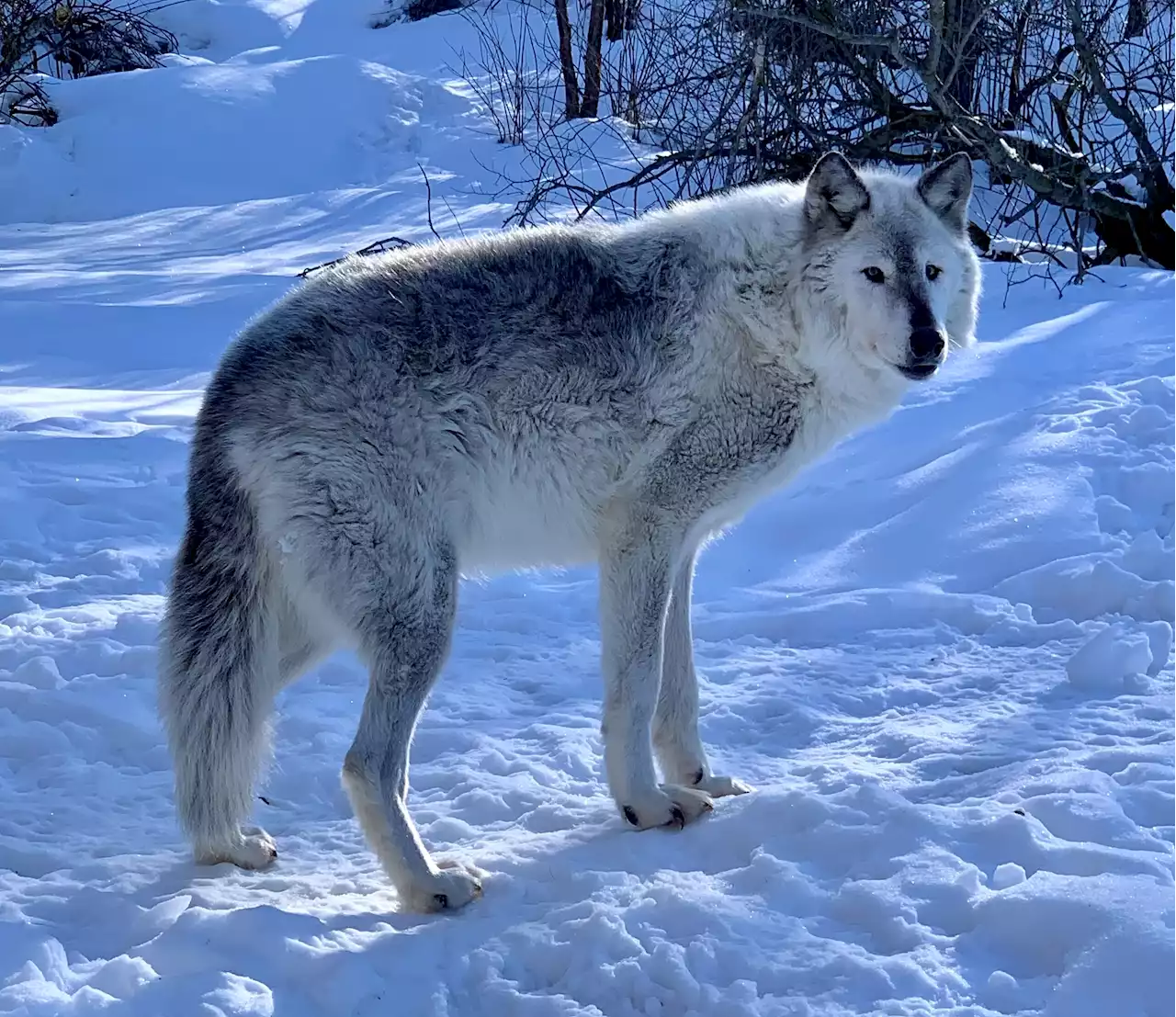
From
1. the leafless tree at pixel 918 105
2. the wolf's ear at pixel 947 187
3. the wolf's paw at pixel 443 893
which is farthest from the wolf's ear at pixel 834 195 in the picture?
the leafless tree at pixel 918 105

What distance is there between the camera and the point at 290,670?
142 inches

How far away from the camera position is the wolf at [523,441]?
3.20 m

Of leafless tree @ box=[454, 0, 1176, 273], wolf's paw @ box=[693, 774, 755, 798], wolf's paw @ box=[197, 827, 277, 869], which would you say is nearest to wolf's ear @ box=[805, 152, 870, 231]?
wolf's paw @ box=[693, 774, 755, 798]

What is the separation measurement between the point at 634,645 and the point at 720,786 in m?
0.52

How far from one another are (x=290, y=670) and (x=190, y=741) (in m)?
0.45

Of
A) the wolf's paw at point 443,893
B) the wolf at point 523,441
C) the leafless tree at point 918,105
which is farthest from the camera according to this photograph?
the leafless tree at point 918,105

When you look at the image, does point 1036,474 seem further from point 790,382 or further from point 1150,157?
point 1150,157

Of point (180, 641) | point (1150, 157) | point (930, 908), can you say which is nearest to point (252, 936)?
point (180, 641)

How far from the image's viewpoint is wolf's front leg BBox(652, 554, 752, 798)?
3736mm

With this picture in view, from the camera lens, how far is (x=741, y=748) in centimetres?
406

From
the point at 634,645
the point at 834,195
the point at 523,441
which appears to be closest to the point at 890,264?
the point at 834,195

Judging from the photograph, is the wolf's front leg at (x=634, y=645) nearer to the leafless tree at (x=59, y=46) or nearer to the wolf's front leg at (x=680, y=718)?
the wolf's front leg at (x=680, y=718)

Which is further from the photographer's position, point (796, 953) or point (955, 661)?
point (955, 661)

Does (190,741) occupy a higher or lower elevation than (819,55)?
lower
